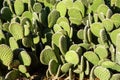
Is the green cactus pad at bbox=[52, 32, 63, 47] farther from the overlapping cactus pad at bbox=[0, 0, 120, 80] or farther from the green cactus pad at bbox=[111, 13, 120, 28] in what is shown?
the green cactus pad at bbox=[111, 13, 120, 28]

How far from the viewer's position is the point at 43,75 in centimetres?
250

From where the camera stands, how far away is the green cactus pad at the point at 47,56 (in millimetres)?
2287

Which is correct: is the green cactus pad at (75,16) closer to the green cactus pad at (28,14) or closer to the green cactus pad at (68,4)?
the green cactus pad at (68,4)

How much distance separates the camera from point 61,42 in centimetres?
229

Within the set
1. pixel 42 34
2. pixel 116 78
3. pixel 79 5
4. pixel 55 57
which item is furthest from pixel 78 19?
pixel 116 78

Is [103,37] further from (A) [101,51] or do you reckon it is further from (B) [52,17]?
(B) [52,17]

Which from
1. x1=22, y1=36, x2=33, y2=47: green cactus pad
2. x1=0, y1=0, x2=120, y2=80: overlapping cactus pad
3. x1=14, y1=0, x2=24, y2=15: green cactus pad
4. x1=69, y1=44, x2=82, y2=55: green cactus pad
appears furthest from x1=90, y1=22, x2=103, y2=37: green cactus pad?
x1=14, y1=0, x2=24, y2=15: green cactus pad

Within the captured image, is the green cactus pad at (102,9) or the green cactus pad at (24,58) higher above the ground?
the green cactus pad at (102,9)

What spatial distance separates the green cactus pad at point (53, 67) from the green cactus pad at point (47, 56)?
2.2 inches

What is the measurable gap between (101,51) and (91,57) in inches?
3.3

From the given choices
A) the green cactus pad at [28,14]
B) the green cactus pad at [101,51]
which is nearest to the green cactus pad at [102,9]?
the green cactus pad at [101,51]

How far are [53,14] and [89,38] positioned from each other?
1.39ft

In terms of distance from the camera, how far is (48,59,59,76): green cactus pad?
2.26 meters

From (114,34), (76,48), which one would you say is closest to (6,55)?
(76,48)
